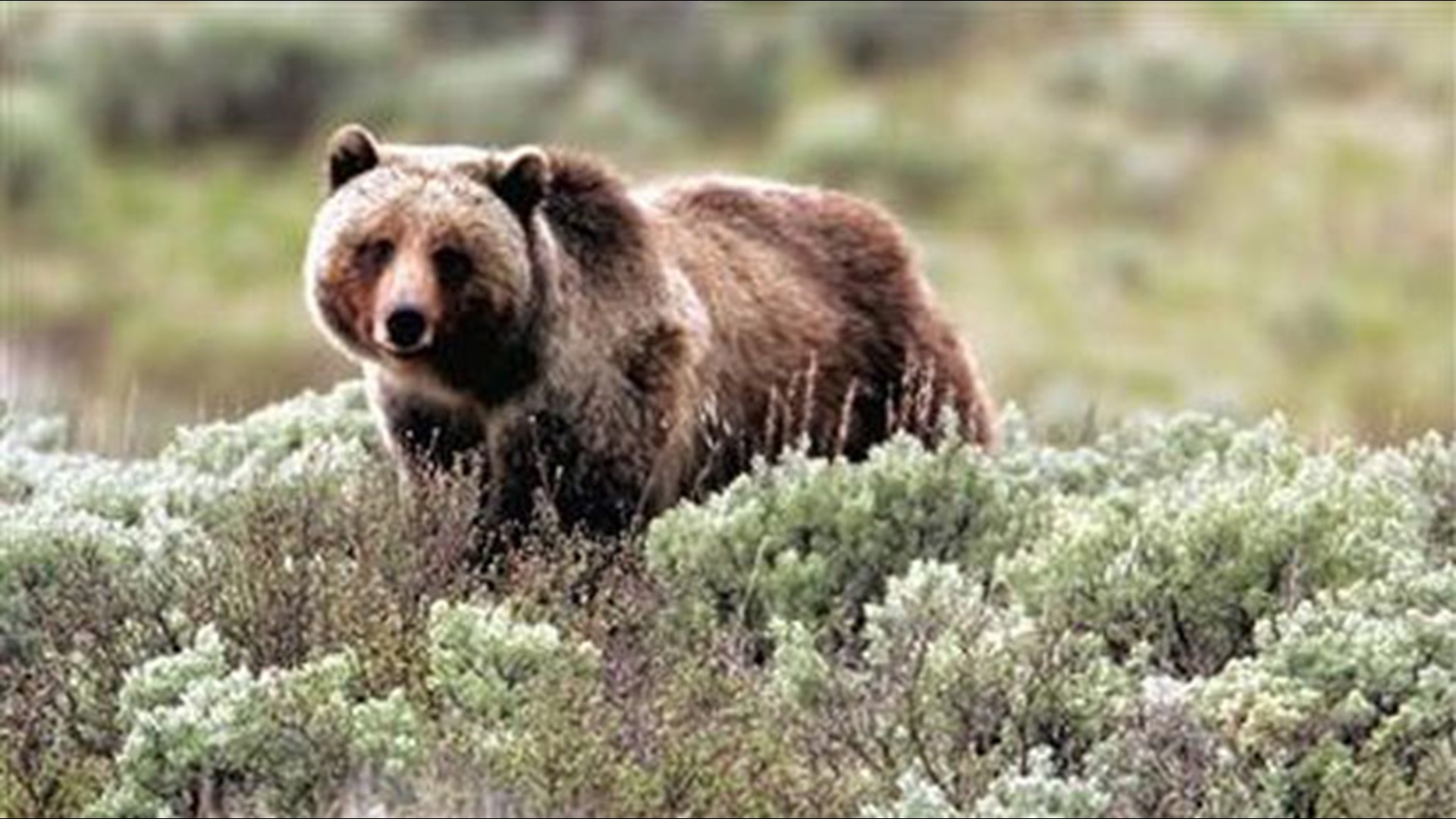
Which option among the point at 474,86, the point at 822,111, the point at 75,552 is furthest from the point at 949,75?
the point at 75,552

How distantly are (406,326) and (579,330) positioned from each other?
65 centimetres

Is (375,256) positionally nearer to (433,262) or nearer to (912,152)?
(433,262)

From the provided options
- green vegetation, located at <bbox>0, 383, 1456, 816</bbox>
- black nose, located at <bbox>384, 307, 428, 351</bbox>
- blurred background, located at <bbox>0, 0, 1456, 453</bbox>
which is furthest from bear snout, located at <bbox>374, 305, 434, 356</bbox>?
blurred background, located at <bbox>0, 0, 1456, 453</bbox>

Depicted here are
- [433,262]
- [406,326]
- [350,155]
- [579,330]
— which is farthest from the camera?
[579,330]

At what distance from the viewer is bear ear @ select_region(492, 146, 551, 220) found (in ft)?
31.4

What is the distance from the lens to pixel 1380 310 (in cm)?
2592

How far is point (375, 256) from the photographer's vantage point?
9.43 meters

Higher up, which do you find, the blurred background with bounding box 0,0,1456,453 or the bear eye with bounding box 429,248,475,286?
Answer: the bear eye with bounding box 429,248,475,286

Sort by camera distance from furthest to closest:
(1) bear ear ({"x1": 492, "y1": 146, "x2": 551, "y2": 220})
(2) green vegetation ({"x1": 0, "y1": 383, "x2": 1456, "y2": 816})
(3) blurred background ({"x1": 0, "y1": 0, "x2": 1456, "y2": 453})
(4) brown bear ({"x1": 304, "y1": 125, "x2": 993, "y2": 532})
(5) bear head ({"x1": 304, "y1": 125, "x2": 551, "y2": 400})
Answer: (3) blurred background ({"x1": 0, "y1": 0, "x2": 1456, "y2": 453})
(1) bear ear ({"x1": 492, "y1": 146, "x2": 551, "y2": 220})
(4) brown bear ({"x1": 304, "y1": 125, "x2": 993, "y2": 532})
(5) bear head ({"x1": 304, "y1": 125, "x2": 551, "y2": 400})
(2) green vegetation ({"x1": 0, "y1": 383, "x2": 1456, "y2": 816})

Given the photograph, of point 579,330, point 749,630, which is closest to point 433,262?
point 579,330

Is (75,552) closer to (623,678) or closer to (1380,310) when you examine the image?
(623,678)

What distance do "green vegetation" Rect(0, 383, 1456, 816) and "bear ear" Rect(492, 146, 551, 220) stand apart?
73 cm

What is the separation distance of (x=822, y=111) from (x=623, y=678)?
21471 mm

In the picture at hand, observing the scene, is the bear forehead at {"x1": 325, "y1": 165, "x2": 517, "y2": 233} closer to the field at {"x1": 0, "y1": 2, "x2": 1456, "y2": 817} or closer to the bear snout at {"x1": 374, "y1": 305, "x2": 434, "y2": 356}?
the bear snout at {"x1": 374, "y1": 305, "x2": 434, "y2": 356}
